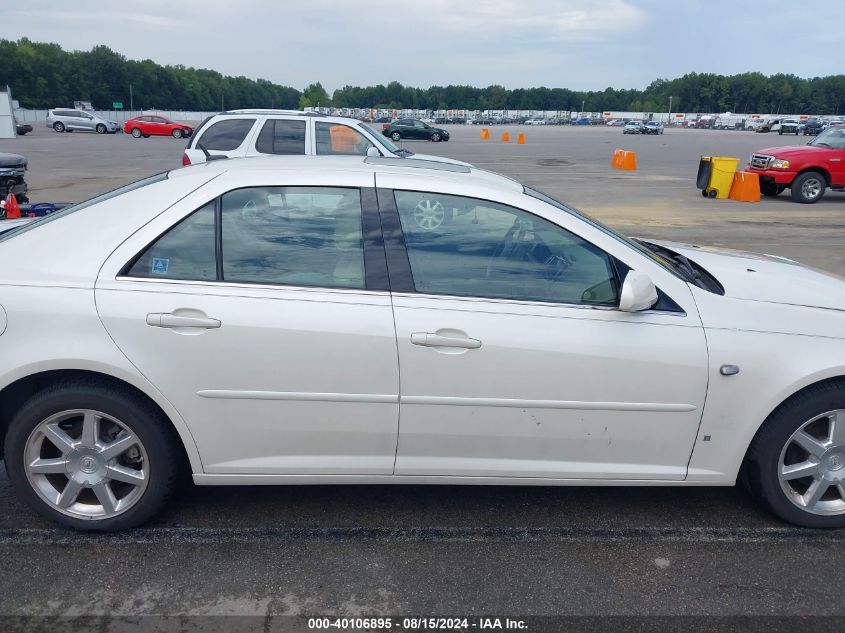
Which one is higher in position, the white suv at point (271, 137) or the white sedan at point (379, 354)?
the white suv at point (271, 137)

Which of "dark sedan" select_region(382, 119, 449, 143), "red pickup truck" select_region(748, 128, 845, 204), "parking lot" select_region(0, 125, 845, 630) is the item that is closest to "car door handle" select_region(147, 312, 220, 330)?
"parking lot" select_region(0, 125, 845, 630)

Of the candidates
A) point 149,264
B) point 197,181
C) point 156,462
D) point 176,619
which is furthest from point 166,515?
point 197,181

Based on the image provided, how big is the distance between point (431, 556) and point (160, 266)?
1.73m

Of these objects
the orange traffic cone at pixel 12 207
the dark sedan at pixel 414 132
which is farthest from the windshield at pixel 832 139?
the dark sedan at pixel 414 132

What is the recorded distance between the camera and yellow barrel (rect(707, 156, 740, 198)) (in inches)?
646

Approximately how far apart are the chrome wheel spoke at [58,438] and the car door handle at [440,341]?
1.58 m

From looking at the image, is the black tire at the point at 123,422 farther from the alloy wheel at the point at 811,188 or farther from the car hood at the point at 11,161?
the alloy wheel at the point at 811,188

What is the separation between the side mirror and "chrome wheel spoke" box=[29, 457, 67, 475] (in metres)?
2.53

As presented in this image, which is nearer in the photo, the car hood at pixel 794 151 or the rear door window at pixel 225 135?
the rear door window at pixel 225 135

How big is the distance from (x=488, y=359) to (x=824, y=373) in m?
1.48

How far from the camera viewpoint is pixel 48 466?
3.11m

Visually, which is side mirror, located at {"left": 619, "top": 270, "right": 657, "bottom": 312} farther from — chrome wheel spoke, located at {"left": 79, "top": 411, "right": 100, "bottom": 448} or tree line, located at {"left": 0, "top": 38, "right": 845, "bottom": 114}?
tree line, located at {"left": 0, "top": 38, "right": 845, "bottom": 114}

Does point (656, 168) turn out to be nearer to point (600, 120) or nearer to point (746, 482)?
point (746, 482)

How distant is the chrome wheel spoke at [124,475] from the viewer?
313 cm
